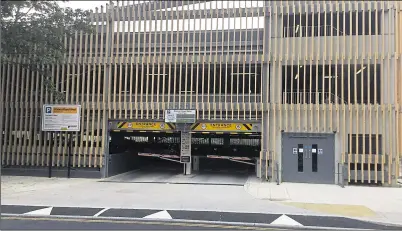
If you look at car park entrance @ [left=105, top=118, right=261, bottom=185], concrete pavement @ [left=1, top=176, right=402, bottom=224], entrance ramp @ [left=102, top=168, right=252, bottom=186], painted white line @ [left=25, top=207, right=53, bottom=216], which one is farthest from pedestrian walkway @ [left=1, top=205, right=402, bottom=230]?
car park entrance @ [left=105, top=118, right=261, bottom=185]

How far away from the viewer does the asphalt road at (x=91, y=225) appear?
24.6 ft

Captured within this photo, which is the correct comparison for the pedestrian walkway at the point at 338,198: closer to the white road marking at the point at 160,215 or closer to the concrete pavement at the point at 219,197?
the concrete pavement at the point at 219,197

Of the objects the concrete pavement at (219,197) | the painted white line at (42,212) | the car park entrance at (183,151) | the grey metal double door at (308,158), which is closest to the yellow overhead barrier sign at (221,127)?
the car park entrance at (183,151)

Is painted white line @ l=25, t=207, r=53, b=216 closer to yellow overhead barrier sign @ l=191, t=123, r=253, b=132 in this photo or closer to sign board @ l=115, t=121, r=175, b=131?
sign board @ l=115, t=121, r=175, b=131

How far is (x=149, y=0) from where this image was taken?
1642cm

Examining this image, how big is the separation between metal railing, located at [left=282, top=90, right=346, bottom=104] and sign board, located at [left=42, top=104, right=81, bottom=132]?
29.0 feet

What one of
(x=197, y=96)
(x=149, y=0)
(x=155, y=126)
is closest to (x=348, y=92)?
(x=197, y=96)

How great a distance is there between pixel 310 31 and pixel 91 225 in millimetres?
11957

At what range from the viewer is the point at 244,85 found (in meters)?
15.7

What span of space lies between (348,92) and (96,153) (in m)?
10.9

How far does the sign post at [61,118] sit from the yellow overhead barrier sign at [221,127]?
5006 mm

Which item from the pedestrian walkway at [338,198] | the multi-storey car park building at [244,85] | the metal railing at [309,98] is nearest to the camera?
the pedestrian walkway at [338,198]

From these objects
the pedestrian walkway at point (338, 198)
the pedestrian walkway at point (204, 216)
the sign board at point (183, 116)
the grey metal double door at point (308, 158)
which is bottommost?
the pedestrian walkway at point (338, 198)

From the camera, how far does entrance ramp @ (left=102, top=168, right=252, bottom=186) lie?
1524cm
